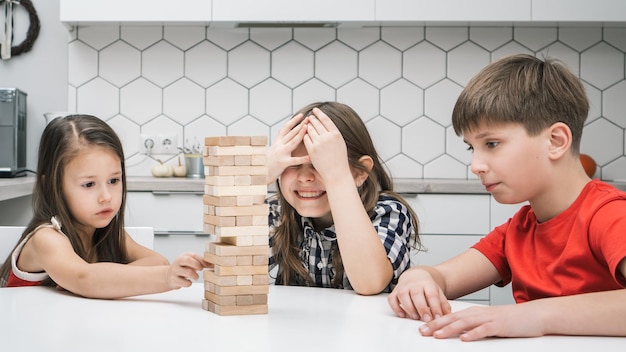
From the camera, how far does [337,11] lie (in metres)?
3.16

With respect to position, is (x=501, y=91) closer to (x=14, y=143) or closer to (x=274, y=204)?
(x=274, y=204)

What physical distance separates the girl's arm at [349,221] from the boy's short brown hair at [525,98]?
0.22m

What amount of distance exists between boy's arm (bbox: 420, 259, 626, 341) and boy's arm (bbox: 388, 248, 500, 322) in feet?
0.39

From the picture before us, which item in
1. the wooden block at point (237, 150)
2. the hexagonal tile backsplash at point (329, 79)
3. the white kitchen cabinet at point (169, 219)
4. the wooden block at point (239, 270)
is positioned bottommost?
the white kitchen cabinet at point (169, 219)

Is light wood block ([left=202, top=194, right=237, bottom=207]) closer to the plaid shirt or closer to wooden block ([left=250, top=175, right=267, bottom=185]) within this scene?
wooden block ([left=250, top=175, right=267, bottom=185])

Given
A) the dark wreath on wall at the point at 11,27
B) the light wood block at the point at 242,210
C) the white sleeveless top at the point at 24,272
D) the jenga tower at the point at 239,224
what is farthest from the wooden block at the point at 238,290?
the dark wreath on wall at the point at 11,27

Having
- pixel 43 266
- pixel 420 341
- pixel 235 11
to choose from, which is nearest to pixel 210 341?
pixel 420 341

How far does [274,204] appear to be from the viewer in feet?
5.73

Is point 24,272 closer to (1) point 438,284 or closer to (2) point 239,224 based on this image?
(2) point 239,224

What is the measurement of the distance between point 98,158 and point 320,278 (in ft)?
1.68

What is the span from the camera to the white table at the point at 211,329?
88cm

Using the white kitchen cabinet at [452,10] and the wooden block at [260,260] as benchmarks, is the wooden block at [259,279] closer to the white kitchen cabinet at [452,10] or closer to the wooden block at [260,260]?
the wooden block at [260,260]

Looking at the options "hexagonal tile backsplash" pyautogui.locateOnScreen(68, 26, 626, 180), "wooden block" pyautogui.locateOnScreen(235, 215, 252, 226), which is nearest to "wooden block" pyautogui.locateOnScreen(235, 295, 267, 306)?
"wooden block" pyautogui.locateOnScreen(235, 215, 252, 226)

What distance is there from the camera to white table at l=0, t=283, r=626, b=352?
0.88 m
